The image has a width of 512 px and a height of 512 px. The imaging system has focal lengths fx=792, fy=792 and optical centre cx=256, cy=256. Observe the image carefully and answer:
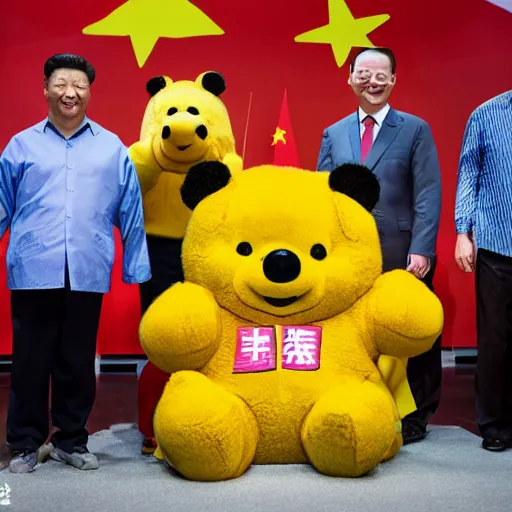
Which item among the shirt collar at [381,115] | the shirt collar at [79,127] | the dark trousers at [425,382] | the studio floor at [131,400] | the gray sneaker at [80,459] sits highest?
the shirt collar at [381,115]

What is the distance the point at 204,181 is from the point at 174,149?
17.8 inches

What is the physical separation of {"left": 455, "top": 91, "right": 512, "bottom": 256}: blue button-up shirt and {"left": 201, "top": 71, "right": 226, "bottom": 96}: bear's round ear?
967mm

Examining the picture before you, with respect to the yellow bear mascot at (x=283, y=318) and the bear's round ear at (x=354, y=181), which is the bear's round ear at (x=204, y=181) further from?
the bear's round ear at (x=354, y=181)

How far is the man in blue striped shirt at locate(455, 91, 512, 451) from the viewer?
2.70 meters

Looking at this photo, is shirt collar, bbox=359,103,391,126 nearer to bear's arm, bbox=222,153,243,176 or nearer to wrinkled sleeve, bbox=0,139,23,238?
bear's arm, bbox=222,153,243,176

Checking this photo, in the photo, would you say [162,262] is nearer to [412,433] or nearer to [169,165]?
[169,165]

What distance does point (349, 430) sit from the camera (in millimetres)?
2084

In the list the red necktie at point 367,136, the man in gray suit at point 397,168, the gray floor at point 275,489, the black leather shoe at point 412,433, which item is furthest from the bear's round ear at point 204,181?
the black leather shoe at point 412,433

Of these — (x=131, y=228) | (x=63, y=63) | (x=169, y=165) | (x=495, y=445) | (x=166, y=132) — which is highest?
(x=63, y=63)

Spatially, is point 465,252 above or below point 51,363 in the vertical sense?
above

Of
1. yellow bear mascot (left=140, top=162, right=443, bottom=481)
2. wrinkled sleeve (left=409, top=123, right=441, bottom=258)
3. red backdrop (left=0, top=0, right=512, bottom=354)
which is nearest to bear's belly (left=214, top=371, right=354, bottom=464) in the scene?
yellow bear mascot (left=140, top=162, right=443, bottom=481)

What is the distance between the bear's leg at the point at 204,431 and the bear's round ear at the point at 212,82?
1.33 m

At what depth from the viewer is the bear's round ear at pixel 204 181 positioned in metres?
2.47

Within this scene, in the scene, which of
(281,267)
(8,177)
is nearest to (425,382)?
(281,267)
